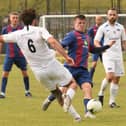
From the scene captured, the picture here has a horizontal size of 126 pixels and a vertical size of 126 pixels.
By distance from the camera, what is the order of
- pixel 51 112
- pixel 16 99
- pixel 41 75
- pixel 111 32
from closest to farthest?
pixel 41 75, pixel 51 112, pixel 111 32, pixel 16 99

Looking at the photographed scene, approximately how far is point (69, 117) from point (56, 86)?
0.81 m

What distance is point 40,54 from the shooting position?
10562mm

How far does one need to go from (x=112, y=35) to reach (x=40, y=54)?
298 cm

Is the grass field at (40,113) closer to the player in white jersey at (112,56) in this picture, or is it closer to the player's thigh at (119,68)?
the player in white jersey at (112,56)

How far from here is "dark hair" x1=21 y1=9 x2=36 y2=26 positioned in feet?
33.9

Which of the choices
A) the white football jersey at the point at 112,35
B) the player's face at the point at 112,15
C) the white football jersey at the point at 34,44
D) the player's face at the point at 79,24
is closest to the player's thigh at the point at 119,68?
the white football jersey at the point at 112,35

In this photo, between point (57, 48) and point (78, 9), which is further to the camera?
point (78, 9)

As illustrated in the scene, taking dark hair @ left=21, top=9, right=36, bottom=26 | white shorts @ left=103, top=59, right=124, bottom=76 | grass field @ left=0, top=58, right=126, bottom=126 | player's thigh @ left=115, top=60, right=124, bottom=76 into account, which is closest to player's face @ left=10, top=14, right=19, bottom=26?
grass field @ left=0, top=58, right=126, bottom=126

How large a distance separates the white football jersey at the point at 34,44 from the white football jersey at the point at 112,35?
8.39 ft

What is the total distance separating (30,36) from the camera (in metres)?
10.4

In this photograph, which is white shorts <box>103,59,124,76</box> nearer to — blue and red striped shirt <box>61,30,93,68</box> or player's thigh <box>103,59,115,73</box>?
player's thigh <box>103,59,115,73</box>

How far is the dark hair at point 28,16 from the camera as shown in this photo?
10336 millimetres

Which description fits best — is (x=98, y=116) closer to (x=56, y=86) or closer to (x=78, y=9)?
(x=56, y=86)

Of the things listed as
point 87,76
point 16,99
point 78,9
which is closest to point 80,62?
point 87,76
